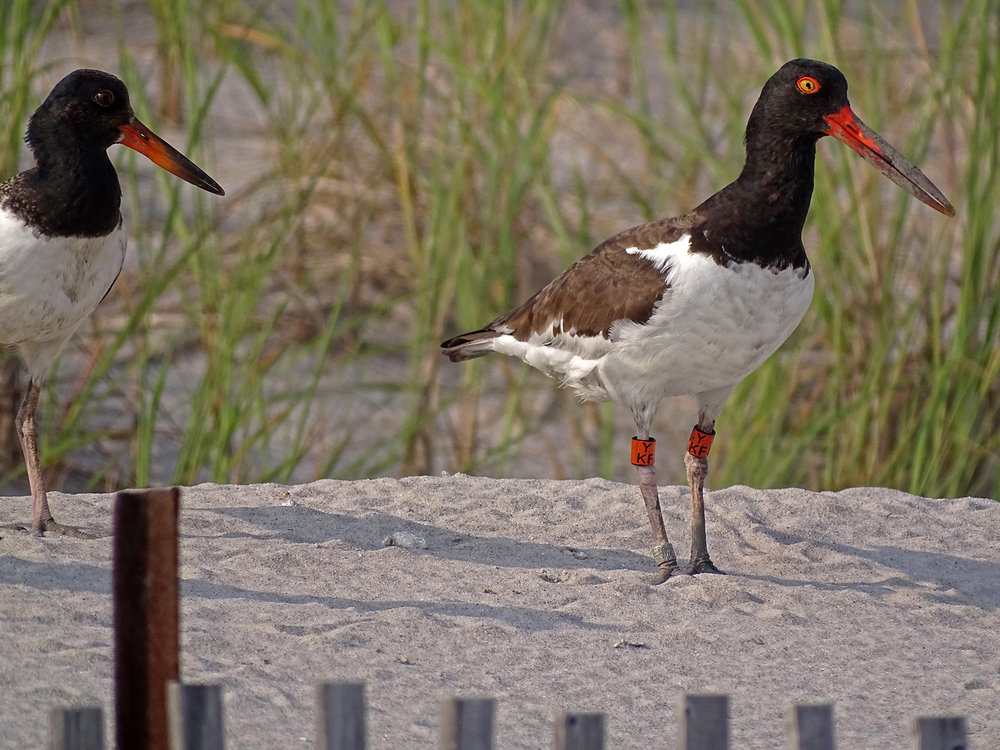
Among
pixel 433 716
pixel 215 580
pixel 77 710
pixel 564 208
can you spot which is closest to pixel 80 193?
pixel 215 580

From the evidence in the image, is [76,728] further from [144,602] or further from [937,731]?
[937,731]

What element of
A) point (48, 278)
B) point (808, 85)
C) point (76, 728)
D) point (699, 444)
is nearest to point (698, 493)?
point (699, 444)

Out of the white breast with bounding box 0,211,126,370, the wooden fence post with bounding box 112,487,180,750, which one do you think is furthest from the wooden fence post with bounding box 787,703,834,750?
the white breast with bounding box 0,211,126,370

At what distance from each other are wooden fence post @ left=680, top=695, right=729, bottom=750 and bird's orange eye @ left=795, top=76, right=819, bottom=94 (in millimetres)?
2800

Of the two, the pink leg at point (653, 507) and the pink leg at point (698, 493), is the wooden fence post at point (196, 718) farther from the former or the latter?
the pink leg at point (698, 493)

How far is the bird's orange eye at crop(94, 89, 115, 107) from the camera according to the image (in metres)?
4.63

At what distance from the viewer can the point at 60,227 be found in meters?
4.42

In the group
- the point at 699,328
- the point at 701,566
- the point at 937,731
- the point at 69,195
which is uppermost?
the point at 69,195

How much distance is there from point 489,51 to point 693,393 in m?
3.25

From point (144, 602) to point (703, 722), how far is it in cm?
98

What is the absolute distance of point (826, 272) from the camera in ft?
21.5

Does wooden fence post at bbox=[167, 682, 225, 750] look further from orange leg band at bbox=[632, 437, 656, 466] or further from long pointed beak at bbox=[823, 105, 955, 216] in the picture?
long pointed beak at bbox=[823, 105, 955, 216]

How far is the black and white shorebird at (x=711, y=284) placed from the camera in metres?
4.31

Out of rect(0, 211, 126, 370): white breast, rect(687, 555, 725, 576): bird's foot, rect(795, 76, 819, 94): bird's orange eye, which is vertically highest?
rect(795, 76, 819, 94): bird's orange eye
